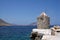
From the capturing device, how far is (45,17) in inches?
397

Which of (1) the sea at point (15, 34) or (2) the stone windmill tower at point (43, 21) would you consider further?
(1) the sea at point (15, 34)

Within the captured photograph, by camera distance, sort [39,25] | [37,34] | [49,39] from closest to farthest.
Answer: [49,39] < [37,34] < [39,25]

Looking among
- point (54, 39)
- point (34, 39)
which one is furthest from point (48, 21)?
point (54, 39)

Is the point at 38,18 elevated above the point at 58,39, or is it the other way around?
the point at 38,18

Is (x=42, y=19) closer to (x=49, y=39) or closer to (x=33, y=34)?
(x=33, y=34)

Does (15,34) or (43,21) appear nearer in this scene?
(43,21)

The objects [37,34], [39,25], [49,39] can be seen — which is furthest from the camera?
[39,25]

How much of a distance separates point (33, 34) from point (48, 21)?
2.13 metres

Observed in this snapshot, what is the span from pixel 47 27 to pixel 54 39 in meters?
4.09

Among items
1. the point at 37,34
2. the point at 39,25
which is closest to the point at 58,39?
the point at 37,34

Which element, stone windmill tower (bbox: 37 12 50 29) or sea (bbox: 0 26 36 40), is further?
sea (bbox: 0 26 36 40)

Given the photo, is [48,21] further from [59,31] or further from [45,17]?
[59,31]

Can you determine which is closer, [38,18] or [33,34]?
[33,34]

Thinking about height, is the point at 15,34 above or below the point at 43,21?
below
